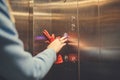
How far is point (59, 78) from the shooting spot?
4.06 m

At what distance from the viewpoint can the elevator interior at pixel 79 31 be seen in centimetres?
334

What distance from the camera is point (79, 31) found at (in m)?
3.79

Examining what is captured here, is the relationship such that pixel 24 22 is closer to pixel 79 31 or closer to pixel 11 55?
pixel 79 31

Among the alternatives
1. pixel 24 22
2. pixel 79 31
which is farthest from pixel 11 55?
pixel 24 22

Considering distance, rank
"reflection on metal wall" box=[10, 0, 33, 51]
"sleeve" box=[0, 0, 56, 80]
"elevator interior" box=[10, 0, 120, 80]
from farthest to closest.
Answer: "reflection on metal wall" box=[10, 0, 33, 51] < "elevator interior" box=[10, 0, 120, 80] < "sleeve" box=[0, 0, 56, 80]

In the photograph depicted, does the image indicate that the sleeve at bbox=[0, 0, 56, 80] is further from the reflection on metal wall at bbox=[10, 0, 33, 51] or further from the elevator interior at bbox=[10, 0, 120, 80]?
the reflection on metal wall at bbox=[10, 0, 33, 51]

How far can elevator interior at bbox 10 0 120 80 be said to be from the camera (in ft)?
11.0

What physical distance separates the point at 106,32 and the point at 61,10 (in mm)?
906

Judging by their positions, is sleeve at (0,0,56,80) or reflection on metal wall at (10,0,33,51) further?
reflection on metal wall at (10,0,33,51)

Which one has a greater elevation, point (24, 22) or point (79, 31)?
point (24, 22)

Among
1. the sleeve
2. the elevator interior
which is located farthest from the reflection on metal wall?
the sleeve

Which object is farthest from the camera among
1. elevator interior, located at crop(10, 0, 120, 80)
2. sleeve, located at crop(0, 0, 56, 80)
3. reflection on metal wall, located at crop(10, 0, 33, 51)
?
reflection on metal wall, located at crop(10, 0, 33, 51)

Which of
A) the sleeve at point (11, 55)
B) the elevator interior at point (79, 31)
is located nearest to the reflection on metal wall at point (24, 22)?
the elevator interior at point (79, 31)

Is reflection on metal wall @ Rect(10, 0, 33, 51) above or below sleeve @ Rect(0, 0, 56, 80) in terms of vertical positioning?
above
